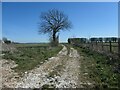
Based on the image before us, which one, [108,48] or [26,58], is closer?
[26,58]

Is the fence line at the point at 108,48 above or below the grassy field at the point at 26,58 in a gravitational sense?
above

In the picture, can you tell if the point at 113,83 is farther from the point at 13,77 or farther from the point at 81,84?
the point at 13,77

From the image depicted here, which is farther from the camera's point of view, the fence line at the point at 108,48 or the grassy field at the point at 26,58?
the fence line at the point at 108,48

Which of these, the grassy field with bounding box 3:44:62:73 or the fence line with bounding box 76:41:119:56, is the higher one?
the fence line with bounding box 76:41:119:56

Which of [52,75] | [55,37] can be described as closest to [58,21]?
[55,37]

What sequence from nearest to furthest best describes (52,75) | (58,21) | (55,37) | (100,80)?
(100,80) → (52,75) → (55,37) → (58,21)

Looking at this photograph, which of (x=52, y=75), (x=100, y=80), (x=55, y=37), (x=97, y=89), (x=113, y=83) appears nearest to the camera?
(x=97, y=89)

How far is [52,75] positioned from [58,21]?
5440cm

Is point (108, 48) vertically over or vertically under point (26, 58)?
over

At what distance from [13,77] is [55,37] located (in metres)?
48.9

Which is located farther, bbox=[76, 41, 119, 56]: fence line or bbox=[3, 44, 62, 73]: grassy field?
bbox=[76, 41, 119, 56]: fence line

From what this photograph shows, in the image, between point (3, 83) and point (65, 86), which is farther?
point (3, 83)

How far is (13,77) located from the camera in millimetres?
12109

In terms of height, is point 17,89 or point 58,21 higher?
point 58,21
